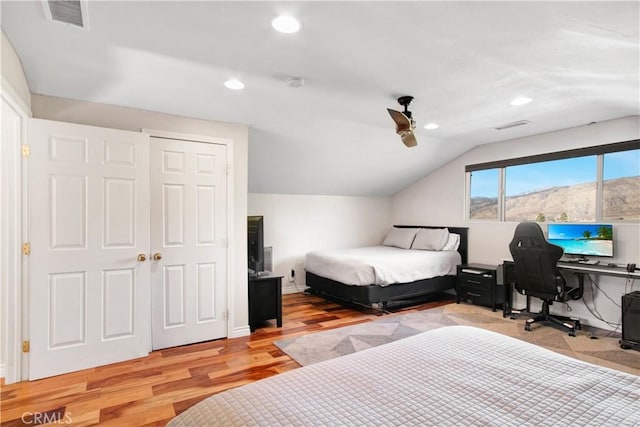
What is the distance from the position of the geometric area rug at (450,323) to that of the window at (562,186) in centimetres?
138

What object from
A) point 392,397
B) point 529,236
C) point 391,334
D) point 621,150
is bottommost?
point 391,334

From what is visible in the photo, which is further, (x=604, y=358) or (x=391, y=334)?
(x=391, y=334)

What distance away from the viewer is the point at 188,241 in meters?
3.38

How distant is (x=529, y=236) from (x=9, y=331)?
4.85 m

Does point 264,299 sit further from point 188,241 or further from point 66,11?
point 66,11

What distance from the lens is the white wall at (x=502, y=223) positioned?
12.4ft

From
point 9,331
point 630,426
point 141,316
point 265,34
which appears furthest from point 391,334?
point 9,331

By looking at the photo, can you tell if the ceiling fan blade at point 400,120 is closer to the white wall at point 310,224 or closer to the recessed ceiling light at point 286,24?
the recessed ceiling light at point 286,24

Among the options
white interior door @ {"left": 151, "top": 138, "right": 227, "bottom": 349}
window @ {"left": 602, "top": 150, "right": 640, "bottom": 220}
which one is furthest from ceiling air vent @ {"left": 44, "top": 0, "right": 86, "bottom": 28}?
window @ {"left": 602, "top": 150, "right": 640, "bottom": 220}

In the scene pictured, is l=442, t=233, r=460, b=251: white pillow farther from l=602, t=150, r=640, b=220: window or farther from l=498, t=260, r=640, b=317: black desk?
l=602, t=150, r=640, b=220: window

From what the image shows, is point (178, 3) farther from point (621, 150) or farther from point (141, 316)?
point (621, 150)

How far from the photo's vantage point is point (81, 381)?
104 inches

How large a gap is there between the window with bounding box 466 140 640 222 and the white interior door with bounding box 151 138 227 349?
3889 millimetres

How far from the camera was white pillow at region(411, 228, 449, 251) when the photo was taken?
544cm
